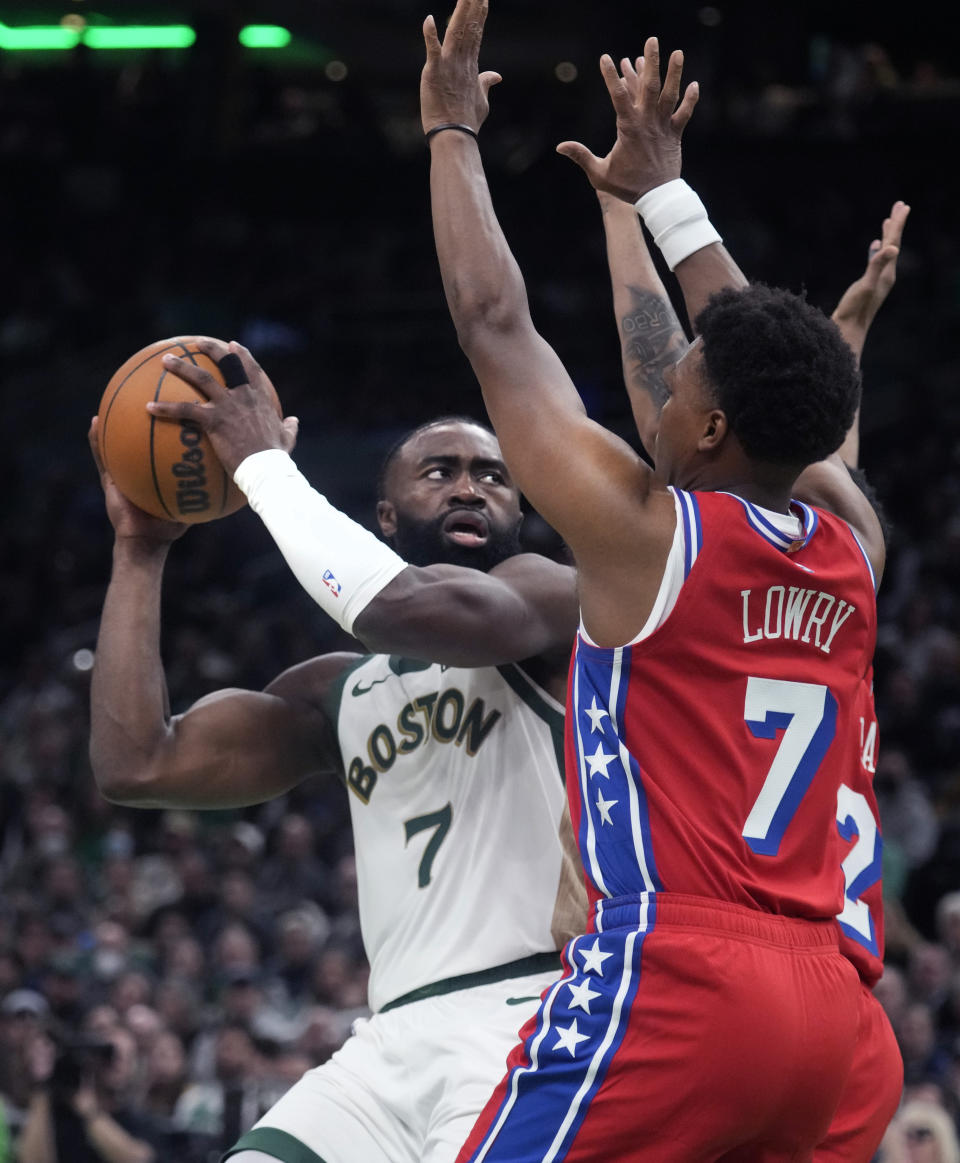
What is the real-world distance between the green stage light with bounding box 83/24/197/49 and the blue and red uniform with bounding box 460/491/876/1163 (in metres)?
15.5

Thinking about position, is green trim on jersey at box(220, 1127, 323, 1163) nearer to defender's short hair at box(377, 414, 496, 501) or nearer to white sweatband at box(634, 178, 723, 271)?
defender's short hair at box(377, 414, 496, 501)

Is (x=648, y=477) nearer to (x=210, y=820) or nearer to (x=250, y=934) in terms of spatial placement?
(x=250, y=934)

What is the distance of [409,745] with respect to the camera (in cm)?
354

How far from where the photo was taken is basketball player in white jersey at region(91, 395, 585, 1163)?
309cm

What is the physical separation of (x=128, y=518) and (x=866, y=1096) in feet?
6.64

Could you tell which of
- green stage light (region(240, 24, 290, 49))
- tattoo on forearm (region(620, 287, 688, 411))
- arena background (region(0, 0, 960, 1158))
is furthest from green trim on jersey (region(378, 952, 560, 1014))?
green stage light (region(240, 24, 290, 49))

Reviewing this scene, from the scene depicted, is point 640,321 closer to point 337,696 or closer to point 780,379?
point 780,379

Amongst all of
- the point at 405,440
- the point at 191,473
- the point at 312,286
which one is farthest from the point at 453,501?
the point at 312,286

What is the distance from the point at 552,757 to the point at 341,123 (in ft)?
46.7

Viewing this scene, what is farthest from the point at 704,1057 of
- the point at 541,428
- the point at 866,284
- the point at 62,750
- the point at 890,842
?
the point at 62,750

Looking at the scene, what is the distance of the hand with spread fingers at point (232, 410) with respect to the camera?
3.25m

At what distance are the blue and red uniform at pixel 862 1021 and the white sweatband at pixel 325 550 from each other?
907mm

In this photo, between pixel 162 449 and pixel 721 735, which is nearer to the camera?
pixel 721 735

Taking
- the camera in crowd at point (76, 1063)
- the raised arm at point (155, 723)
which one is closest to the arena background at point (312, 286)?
the camera in crowd at point (76, 1063)
